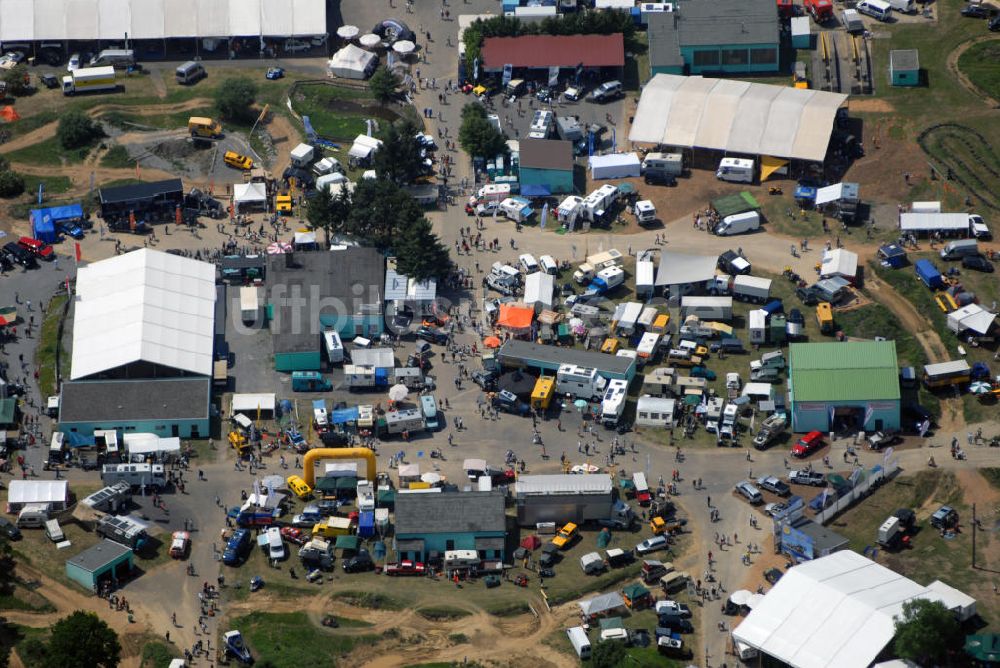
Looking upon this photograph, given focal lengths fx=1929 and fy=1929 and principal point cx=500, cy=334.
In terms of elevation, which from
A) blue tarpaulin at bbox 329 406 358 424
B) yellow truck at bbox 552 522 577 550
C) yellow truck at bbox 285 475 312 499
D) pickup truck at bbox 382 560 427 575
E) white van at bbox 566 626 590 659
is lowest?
white van at bbox 566 626 590 659

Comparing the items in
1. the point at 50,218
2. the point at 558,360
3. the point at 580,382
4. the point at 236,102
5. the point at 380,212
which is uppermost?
the point at 236,102

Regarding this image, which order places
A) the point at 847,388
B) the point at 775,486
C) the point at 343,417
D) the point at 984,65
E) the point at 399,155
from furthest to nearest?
the point at 984,65
the point at 399,155
the point at 343,417
the point at 847,388
the point at 775,486

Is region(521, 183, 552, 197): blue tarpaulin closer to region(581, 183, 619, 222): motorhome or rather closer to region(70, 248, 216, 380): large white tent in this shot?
region(581, 183, 619, 222): motorhome

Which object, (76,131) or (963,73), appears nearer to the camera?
(76,131)

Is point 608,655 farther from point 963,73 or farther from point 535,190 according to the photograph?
point 963,73

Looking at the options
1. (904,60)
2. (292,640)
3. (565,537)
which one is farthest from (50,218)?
(904,60)

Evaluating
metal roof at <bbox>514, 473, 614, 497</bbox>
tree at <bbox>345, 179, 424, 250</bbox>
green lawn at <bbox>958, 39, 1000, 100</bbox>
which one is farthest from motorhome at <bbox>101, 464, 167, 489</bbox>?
green lawn at <bbox>958, 39, 1000, 100</bbox>

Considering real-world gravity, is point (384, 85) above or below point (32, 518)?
above

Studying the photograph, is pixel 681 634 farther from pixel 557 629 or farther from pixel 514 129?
pixel 514 129
